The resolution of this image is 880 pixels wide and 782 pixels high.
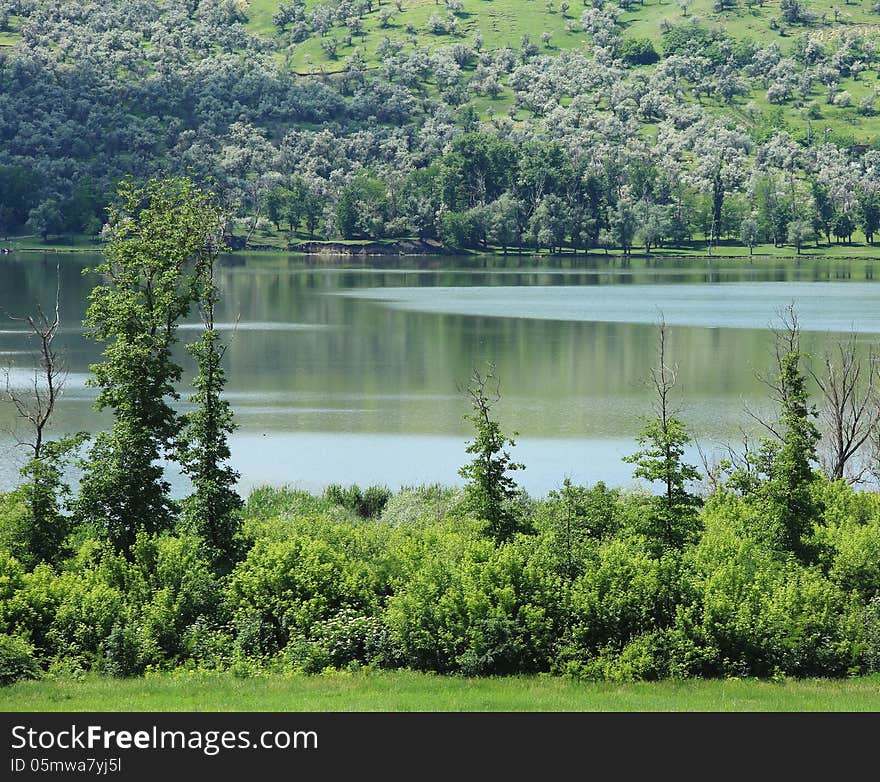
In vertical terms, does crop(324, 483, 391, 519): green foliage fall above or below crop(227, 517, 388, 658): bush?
below

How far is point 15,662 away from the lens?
22500mm

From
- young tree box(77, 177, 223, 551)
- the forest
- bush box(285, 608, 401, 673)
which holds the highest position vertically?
young tree box(77, 177, 223, 551)

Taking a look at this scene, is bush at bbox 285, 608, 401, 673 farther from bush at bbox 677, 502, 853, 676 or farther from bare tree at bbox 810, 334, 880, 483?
bare tree at bbox 810, 334, 880, 483

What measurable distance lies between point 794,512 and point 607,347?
5381 cm

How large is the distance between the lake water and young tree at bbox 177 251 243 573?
38.0ft

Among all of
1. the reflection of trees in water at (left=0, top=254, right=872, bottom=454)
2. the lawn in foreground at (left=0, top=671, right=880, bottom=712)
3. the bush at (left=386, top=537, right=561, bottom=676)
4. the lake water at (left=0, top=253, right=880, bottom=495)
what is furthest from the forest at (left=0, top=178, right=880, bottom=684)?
the reflection of trees in water at (left=0, top=254, right=872, bottom=454)

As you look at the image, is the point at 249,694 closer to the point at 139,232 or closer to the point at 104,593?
the point at 104,593

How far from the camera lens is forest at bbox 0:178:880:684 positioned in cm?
2361

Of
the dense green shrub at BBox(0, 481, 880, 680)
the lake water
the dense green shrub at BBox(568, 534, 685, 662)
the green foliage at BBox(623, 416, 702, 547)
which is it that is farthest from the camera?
the lake water

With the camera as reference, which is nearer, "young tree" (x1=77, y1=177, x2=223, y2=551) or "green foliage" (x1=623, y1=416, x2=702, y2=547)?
"green foliage" (x1=623, y1=416, x2=702, y2=547)

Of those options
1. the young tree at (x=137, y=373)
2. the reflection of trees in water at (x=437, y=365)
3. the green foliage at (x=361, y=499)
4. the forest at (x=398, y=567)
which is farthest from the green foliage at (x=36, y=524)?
the reflection of trees in water at (x=437, y=365)

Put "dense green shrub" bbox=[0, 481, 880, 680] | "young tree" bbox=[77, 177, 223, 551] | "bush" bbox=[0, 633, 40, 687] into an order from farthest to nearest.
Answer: "young tree" bbox=[77, 177, 223, 551] → "dense green shrub" bbox=[0, 481, 880, 680] → "bush" bbox=[0, 633, 40, 687]

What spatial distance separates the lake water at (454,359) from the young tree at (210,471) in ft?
38.0

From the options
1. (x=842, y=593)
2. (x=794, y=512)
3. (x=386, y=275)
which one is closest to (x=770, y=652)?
(x=842, y=593)
